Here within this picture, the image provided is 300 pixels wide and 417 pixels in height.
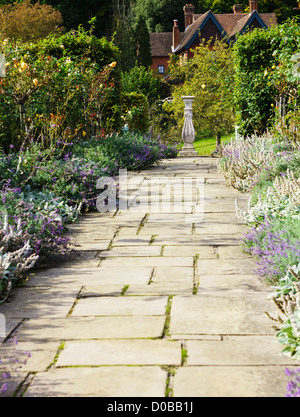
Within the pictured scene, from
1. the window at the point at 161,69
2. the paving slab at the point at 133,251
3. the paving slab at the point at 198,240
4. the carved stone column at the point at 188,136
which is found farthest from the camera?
the window at the point at 161,69

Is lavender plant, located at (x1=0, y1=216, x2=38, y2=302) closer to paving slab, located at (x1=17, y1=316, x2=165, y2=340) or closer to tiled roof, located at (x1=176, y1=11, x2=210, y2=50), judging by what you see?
paving slab, located at (x1=17, y1=316, x2=165, y2=340)

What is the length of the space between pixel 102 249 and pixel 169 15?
48873 millimetres

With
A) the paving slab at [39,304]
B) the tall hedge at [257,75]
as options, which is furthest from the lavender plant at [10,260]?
the tall hedge at [257,75]

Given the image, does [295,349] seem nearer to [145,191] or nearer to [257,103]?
[145,191]

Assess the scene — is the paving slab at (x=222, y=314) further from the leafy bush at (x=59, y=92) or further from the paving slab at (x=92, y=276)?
the leafy bush at (x=59, y=92)

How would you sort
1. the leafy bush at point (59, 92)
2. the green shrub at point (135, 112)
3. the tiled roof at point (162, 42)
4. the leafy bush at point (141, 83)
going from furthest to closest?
1. the tiled roof at point (162, 42)
2. the leafy bush at point (141, 83)
3. the green shrub at point (135, 112)
4. the leafy bush at point (59, 92)

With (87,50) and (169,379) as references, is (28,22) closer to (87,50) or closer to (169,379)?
(87,50)

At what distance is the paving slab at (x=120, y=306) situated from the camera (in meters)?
3.39

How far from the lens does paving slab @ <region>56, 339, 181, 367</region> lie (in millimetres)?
2703

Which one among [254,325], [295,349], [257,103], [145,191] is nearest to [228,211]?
[145,191]

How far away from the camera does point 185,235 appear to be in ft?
17.8

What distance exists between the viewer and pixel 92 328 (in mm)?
3160

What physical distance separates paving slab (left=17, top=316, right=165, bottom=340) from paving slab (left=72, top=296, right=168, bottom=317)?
0.08 meters

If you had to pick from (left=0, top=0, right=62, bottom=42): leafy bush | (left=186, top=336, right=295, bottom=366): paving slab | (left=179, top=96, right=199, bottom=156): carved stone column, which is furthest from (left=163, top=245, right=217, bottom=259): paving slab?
(left=0, top=0, right=62, bottom=42): leafy bush
